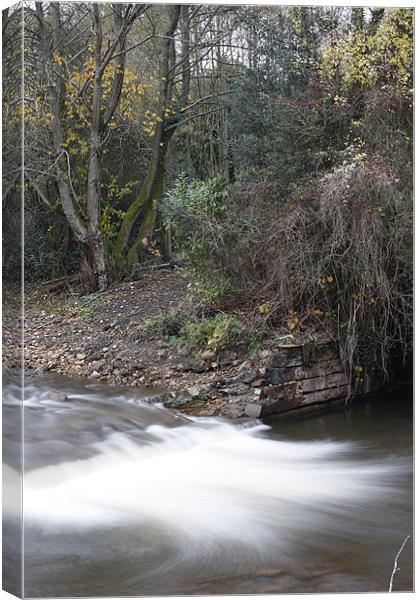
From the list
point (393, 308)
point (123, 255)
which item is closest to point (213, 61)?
point (123, 255)

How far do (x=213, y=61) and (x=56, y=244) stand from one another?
52.5 inches

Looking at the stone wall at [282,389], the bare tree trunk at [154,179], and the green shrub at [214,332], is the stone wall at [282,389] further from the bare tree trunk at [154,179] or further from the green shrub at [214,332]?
the bare tree trunk at [154,179]

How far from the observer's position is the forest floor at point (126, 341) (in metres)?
4.68

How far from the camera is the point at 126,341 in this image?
476cm

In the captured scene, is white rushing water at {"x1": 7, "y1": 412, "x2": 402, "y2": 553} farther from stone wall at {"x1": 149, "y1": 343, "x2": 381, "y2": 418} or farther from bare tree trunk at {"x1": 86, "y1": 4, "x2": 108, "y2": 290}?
bare tree trunk at {"x1": 86, "y1": 4, "x2": 108, "y2": 290}

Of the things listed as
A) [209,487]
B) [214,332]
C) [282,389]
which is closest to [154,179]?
[214,332]

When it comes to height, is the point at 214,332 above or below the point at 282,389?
above

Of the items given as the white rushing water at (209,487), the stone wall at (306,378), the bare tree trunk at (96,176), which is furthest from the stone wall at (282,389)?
the bare tree trunk at (96,176)

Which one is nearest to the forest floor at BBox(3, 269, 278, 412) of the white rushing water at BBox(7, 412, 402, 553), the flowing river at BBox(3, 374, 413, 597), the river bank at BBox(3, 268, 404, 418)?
the river bank at BBox(3, 268, 404, 418)

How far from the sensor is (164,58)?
4754mm

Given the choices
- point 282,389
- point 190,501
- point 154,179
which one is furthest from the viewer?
point 282,389

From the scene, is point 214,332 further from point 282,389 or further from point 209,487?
point 209,487

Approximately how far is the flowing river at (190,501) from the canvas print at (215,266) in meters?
0.01

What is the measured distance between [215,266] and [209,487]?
1.21 metres
